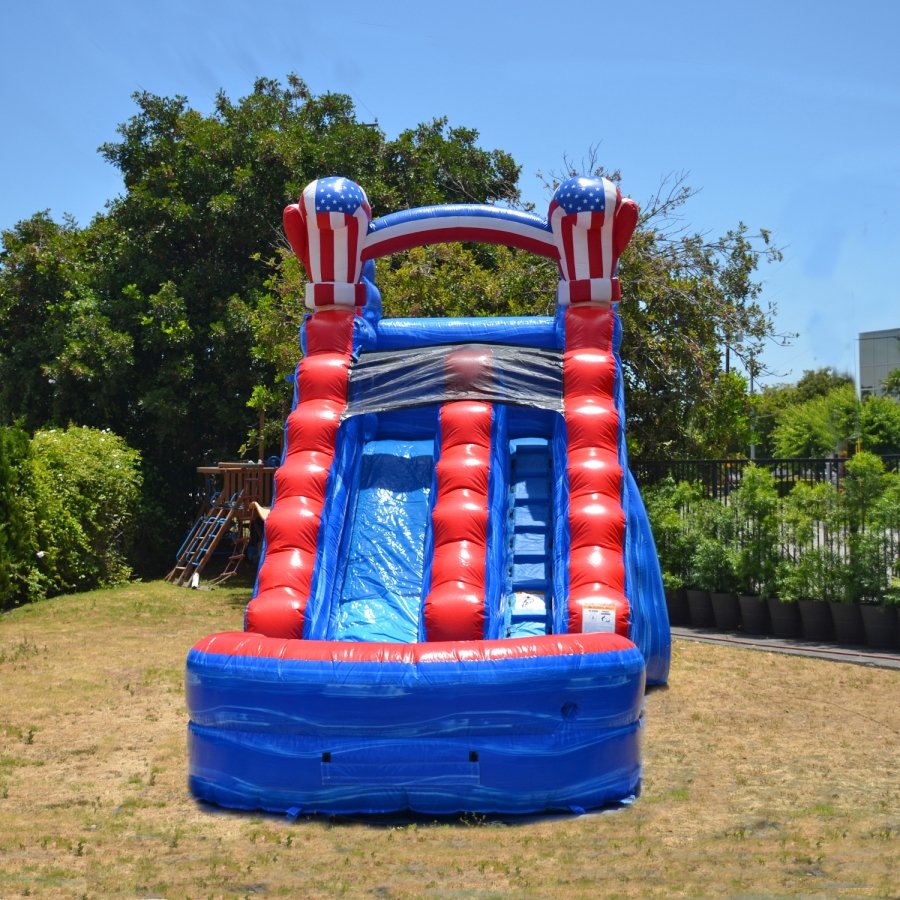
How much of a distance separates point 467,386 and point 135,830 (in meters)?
4.24

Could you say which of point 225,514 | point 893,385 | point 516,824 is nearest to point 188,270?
point 225,514

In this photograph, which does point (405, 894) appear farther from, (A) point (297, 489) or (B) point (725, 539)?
(B) point (725, 539)

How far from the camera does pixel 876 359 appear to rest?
49406 millimetres

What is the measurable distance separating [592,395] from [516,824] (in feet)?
12.0

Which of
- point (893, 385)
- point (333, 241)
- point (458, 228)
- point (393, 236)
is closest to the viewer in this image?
point (333, 241)

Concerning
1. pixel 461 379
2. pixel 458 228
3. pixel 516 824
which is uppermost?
pixel 458 228

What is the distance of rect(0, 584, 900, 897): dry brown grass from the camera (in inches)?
197

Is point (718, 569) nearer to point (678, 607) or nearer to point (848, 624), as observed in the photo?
point (678, 607)

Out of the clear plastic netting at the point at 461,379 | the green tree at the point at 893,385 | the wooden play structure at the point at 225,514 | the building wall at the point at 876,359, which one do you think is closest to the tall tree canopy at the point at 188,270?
the wooden play structure at the point at 225,514

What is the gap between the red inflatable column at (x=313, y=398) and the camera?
24.6ft

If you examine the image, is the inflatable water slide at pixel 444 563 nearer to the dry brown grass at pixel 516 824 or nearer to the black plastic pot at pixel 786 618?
the dry brown grass at pixel 516 824

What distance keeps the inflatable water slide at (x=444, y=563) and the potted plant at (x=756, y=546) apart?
3790mm

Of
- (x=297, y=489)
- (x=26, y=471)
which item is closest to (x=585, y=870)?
(x=297, y=489)

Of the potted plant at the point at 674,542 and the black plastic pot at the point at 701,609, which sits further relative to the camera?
the potted plant at the point at 674,542
